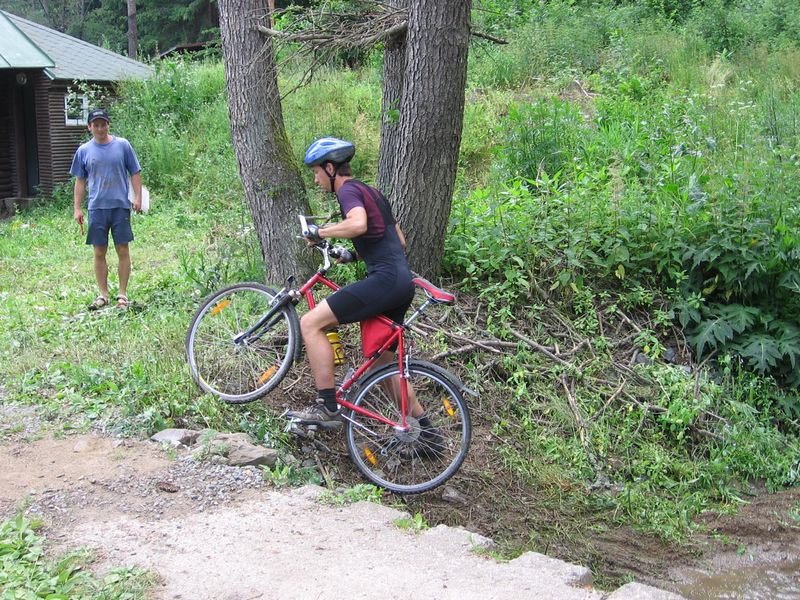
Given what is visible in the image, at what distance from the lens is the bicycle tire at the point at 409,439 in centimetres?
575

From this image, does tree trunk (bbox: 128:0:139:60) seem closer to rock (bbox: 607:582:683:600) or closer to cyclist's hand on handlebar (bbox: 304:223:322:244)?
cyclist's hand on handlebar (bbox: 304:223:322:244)

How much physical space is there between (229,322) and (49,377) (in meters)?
1.75

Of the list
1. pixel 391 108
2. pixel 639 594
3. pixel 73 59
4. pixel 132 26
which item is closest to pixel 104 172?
pixel 391 108

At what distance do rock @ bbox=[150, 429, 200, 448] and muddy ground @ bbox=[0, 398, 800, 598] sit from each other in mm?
98

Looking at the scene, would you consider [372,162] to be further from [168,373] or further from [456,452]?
[456,452]

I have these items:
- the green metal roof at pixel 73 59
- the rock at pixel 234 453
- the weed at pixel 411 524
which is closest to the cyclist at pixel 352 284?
the rock at pixel 234 453

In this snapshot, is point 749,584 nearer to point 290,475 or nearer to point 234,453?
point 290,475

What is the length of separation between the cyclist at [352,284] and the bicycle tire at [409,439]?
0.38ft

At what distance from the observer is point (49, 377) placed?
7199mm

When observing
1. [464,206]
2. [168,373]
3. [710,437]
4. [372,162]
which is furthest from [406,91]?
[372,162]

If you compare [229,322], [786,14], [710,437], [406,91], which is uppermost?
[786,14]

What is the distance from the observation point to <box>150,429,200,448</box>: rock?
5963 mm

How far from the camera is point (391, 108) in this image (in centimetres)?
793

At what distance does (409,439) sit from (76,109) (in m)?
16.5
